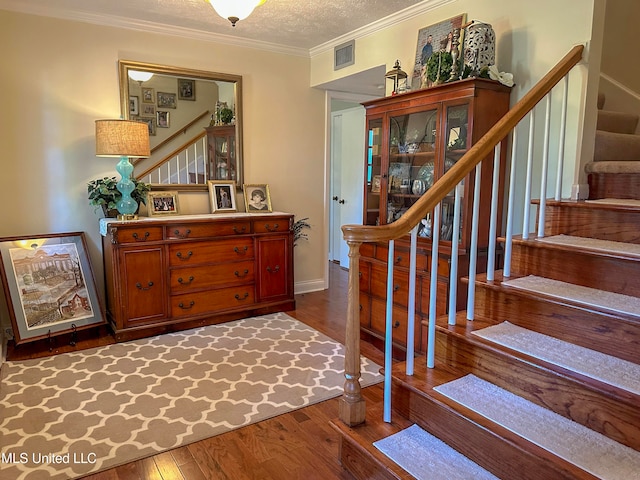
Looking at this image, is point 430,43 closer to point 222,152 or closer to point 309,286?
point 222,152

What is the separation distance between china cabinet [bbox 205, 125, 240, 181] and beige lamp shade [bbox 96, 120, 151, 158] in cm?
84

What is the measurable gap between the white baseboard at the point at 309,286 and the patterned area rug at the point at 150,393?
125 cm

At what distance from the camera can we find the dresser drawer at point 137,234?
3346 mm

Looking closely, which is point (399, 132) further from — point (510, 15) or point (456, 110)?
point (510, 15)

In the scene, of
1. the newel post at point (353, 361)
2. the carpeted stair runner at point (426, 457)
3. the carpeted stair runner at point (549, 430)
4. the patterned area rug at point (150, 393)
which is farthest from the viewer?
the patterned area rug at point (150, 393)

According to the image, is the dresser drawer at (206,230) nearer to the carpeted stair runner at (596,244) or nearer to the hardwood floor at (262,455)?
the hardwood floor at (262,455)

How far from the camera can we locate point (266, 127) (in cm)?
446

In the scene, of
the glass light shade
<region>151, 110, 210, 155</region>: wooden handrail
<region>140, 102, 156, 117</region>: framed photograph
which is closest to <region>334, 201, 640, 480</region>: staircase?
<region>151, 110, 210, 155</region>: wooden handrail

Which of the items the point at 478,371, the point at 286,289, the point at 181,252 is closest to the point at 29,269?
the point at 181,252

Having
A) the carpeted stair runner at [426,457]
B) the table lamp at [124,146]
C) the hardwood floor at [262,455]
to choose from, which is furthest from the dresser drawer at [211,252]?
the carpeted stair runner at [426,457]

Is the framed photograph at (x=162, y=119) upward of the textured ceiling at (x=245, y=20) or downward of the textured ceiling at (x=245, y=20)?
downward

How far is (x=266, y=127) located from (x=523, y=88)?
250cm

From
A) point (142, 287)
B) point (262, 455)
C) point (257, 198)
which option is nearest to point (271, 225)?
point (257, 198)

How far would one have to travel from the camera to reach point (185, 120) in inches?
158
